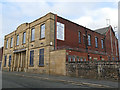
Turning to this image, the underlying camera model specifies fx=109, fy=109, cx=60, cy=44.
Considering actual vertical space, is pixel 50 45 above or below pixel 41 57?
above

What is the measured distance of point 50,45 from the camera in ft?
59.7

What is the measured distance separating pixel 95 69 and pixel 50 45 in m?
8.68

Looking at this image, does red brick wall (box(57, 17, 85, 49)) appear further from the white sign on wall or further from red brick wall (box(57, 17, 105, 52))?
the white sign on wall

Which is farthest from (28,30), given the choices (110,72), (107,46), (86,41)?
(107,46)

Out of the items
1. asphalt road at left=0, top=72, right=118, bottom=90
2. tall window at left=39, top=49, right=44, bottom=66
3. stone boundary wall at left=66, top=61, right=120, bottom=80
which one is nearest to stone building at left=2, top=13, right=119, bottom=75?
tall window at left=39, top=49, right=44, bottom=66

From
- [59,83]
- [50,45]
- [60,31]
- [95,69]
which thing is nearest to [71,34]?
[60,31]

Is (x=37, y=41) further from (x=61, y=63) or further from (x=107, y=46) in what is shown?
(x=107, y=46)

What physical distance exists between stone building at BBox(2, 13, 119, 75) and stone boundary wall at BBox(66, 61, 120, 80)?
160 cm

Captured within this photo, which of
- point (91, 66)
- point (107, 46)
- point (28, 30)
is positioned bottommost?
point (91, 66)

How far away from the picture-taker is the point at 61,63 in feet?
51.5

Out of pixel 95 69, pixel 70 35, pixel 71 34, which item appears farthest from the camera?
pixel 71 34

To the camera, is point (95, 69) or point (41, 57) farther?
point (41, 57)

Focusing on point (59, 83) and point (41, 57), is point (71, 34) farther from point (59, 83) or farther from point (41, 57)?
point (59, 83)

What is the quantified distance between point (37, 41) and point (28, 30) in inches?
182
